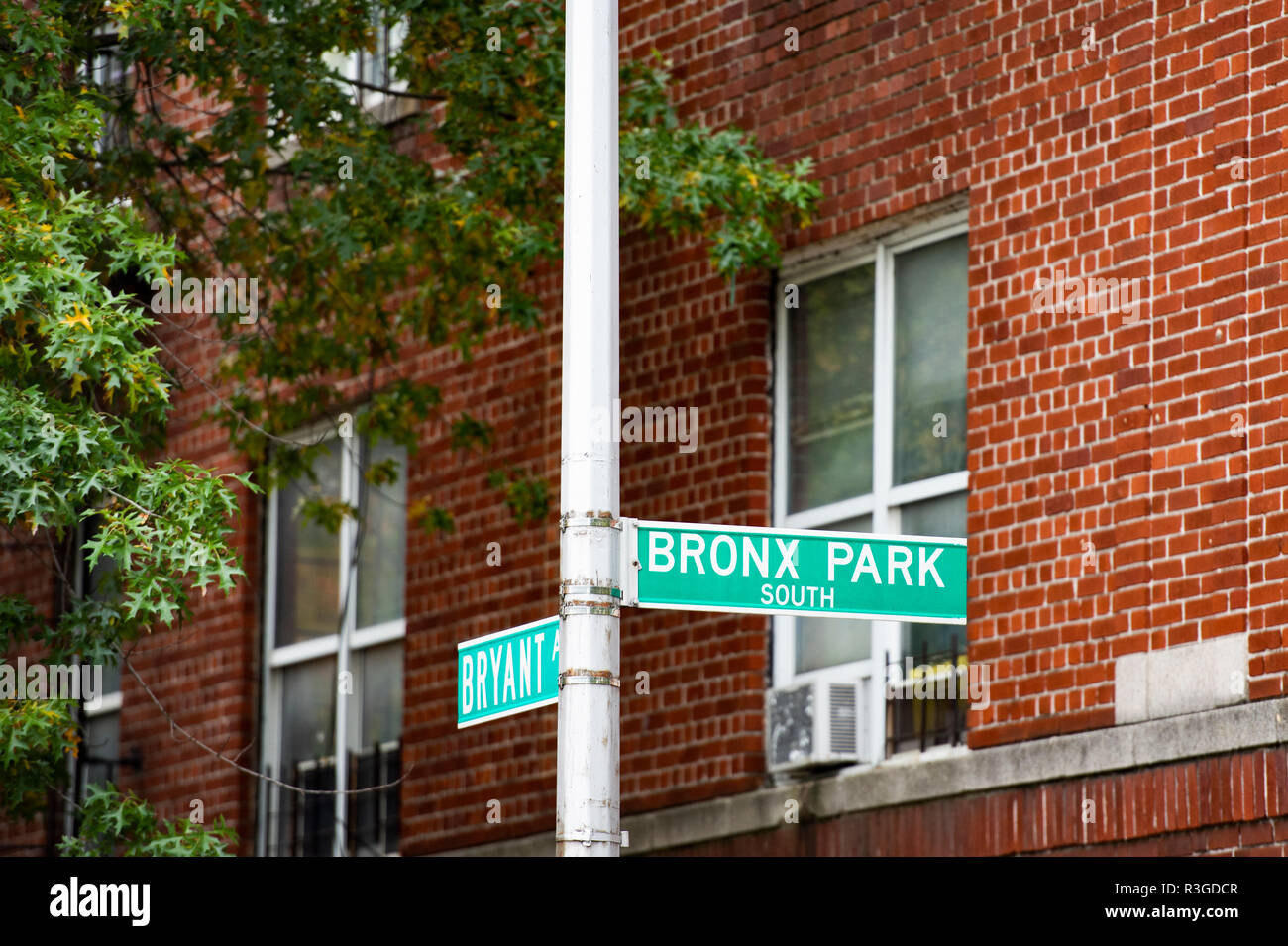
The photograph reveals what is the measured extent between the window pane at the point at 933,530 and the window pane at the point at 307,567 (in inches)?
199

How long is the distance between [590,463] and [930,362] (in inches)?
182

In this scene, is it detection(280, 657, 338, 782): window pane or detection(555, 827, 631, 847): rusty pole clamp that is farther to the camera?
detection(280, 657, 338, 782): window pane

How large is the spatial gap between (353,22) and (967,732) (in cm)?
505

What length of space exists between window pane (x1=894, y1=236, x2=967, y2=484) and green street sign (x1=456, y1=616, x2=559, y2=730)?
13.8 feet

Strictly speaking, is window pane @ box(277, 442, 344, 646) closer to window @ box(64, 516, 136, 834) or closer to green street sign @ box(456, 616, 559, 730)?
window @ box(64, 516, 136, 834)

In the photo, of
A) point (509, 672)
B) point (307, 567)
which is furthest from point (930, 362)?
point (307, 567)

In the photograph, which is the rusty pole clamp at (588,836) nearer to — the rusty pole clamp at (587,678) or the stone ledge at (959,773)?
the rusty pole clamp at (587,678)

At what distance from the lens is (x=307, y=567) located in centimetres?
1658

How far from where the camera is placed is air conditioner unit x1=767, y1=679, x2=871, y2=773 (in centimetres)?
1233

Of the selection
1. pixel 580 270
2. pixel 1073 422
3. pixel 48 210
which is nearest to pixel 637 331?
pixel 1073 422

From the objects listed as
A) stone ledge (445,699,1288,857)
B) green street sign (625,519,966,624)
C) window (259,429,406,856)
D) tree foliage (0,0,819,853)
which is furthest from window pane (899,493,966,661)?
window (259,429,406,856)

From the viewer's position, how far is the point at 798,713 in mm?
12562

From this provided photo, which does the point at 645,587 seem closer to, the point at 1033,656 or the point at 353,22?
the point at 1033,656
